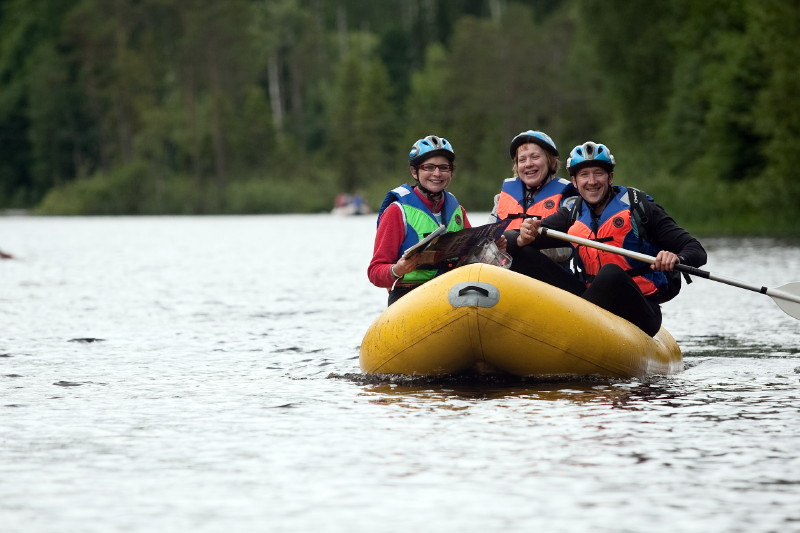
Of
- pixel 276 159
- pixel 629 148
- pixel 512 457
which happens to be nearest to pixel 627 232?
pixel 512 457

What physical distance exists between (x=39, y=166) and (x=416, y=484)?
8100cm

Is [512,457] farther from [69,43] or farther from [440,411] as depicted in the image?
[69,43]

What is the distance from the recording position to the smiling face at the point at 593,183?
8.31 metres

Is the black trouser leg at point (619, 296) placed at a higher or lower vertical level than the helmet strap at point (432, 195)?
lower

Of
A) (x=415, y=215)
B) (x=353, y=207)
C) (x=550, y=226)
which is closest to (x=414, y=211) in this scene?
(x=415, y=215)

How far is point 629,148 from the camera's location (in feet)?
145

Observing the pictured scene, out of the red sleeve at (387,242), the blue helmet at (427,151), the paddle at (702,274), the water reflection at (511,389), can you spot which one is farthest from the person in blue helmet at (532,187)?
the water reflection at (511,389)

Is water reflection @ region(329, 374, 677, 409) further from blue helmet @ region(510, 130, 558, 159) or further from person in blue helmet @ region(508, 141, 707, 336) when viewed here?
blue helmet @ region(510, 130, 558, 159)

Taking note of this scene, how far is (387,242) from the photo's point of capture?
330 inches

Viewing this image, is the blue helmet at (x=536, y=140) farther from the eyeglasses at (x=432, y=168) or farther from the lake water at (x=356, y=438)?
the lake water at (x=356, y=438)

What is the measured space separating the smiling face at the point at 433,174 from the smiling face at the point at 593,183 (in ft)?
2.34

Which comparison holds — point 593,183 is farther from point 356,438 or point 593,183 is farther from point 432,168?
point 356,438

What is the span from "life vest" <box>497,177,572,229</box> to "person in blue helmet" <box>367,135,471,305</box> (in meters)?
0.31

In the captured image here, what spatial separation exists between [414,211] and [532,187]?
2.18ft
